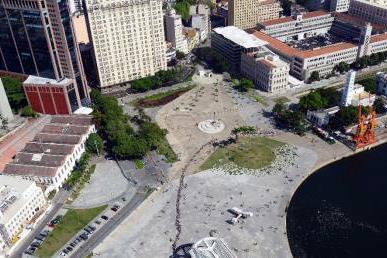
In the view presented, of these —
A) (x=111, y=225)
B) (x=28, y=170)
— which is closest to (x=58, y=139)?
(x=28, y=170)

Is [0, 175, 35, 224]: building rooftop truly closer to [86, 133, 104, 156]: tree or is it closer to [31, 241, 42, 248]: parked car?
[31, 241, 42, 248]: parked car

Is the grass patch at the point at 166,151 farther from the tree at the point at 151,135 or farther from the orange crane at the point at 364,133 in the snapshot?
the orange crane at the point at 364,133

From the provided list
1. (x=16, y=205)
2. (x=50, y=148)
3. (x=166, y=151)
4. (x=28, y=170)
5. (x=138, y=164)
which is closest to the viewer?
(x=16, y=205)

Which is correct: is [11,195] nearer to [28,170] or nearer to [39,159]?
[28,170]

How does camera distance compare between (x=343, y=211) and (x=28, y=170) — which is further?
(x=28, y=170)

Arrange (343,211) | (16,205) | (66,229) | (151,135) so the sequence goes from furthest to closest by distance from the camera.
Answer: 1. (151,135)
2. (343,211)
3. (16,205)
4. (66,229)
